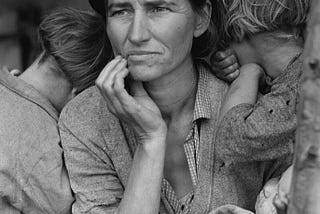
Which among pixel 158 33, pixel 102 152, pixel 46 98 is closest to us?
pixel 158 33

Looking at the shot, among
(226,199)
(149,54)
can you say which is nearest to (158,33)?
(149,54)

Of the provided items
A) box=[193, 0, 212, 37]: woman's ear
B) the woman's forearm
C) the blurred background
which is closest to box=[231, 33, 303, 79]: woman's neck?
box=[193, 0, 212, 37]: woman's ear

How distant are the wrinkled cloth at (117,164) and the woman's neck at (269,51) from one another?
15 cm

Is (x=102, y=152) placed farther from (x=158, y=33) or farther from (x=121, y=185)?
(x=158, y=33)

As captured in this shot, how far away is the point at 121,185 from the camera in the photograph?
2.94 metres

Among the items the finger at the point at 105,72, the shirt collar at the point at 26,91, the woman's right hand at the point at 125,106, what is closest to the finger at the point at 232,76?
the woman's right hand at the point at 125,106

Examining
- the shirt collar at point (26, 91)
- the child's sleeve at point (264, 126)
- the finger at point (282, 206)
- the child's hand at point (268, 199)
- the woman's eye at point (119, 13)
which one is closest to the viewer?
the finger at point (282, 206)

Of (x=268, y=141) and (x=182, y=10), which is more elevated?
(x=182, y=10)

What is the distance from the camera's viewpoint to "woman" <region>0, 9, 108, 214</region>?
2.94m

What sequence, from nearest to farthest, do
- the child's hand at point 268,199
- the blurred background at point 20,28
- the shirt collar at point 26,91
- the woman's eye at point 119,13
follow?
the child's hand at point 268,199 → the woman's eye at point 119,13 → the shirt collar at point 26,91 → the blurred background at point 20,28

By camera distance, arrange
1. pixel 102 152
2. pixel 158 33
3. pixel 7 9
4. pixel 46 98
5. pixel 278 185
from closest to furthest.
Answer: pixel 278 185 → pixel 158 33 → pixel 102 152 → pixel 46 98 → pixel 7 9

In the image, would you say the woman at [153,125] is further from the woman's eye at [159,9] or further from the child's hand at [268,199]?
the child's hand at [268,199]

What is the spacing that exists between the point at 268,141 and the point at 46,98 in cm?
104

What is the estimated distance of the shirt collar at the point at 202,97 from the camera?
287 cm
